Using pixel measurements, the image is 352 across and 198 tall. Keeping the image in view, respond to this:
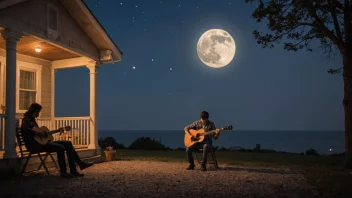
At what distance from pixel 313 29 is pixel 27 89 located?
8576 mm

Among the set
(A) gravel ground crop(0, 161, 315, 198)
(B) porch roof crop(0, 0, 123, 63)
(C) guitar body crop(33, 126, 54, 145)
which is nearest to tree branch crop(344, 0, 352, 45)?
(A) gravel ground crop(0, 161, 315, 198)

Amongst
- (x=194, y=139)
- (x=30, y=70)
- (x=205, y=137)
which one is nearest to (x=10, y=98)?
(x=30, y=70)

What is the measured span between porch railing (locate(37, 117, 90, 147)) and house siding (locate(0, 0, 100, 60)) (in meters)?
2.05

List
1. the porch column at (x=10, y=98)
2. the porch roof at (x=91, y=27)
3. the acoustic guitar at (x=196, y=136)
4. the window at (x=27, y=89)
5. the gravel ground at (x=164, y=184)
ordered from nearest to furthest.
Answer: the gravel ground at (x=164, y=184) < the porch column at (x=10, y=98) < the acoustic guitar at (x=196, y=136) < the porch roof at (x=91, y=27) < the window at (x=27, y=89)

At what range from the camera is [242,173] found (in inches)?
294

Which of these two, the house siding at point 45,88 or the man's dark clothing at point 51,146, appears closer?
the man's dark clothing at point 51,146

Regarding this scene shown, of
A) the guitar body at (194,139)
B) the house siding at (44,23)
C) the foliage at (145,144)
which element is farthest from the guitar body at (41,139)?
the foliage at (145,144)

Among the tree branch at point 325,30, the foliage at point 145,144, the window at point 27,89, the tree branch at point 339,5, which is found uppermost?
the tree branch at point 339,5

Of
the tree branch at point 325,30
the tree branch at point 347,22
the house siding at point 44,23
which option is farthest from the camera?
the tree branch at point 325,30

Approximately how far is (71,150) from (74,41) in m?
3.61

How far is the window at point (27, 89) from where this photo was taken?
10109 mm

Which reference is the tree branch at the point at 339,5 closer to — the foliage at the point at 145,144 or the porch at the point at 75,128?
the porch at the point at 75,128

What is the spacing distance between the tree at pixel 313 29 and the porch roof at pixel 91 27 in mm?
4392

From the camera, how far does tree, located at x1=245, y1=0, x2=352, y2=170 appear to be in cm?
841
